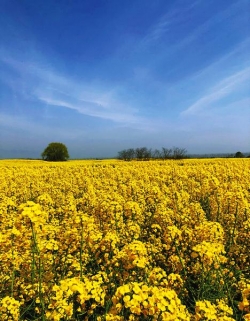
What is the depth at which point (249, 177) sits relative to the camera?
13375 mm

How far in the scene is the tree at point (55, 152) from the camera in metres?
57.7

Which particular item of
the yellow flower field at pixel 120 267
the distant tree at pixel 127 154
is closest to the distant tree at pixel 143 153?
the distant tree at pixel 127 154

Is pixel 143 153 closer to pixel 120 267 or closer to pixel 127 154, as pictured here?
pixel 127 154

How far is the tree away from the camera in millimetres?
57688

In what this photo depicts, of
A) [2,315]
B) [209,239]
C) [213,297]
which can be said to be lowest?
[213,297]

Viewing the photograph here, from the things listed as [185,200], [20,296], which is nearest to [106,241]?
[20,296]

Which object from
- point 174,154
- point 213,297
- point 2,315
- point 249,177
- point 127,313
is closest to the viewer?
point 2,315

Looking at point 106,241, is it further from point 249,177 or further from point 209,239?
point 249,177

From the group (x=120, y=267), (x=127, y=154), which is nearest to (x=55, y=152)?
(x=127, y=154)

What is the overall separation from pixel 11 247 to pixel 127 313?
1.91 metres

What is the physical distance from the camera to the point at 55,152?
57938mm

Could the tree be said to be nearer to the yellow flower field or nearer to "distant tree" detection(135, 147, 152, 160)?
"distant tree" detection(135, 147, 152, 160)

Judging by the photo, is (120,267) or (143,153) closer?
(120,267)

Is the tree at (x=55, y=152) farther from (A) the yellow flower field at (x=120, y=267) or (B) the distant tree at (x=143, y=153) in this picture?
(A) the yellow flower field at (x=120, y=267)
